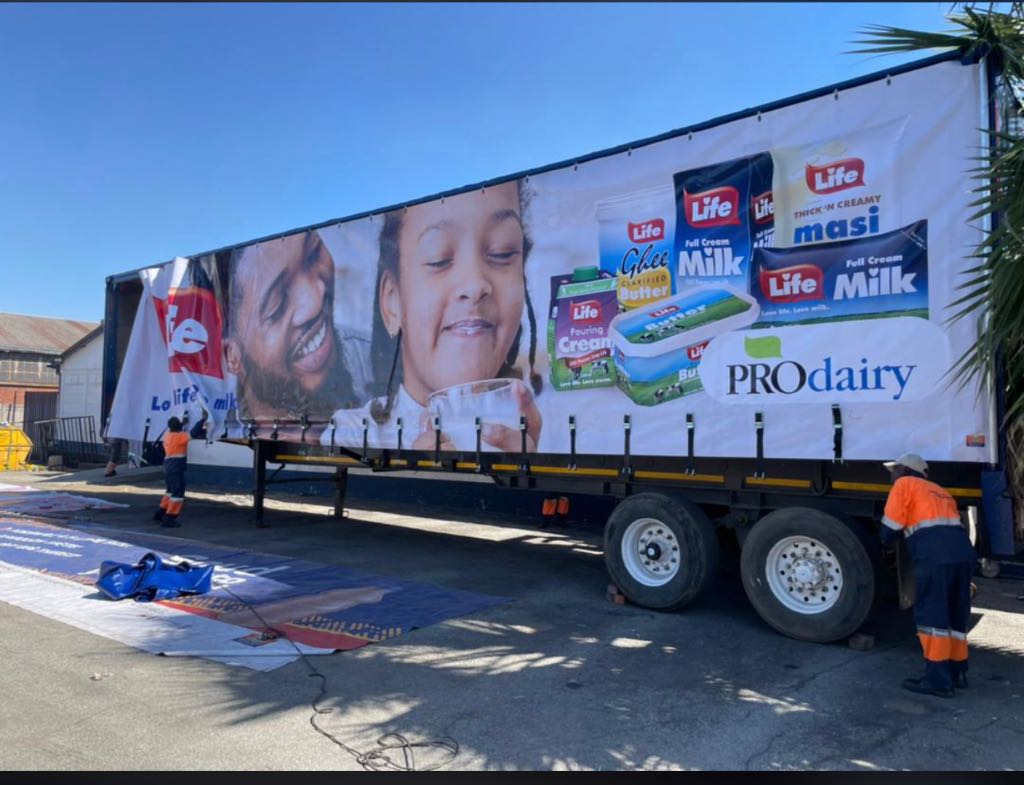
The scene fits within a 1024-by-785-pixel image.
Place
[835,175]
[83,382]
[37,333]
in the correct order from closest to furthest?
[835,175], [83,382], [37,333]

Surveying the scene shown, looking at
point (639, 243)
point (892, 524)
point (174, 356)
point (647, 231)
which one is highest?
point (647, 231)

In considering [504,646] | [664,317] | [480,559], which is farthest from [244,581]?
[664,317]

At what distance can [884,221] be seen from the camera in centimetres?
570

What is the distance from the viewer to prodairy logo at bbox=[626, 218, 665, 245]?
6.81 m

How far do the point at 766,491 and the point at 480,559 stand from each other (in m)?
4.23

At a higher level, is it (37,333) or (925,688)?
(37,333)

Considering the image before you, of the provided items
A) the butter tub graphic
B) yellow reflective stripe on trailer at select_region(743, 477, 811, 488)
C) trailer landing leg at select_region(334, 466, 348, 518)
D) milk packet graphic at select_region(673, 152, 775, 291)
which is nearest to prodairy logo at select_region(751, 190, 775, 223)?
milk packet graphic at select_region(673, 152, 775, 291)

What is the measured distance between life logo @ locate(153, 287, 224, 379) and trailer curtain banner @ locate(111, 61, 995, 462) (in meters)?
2.36

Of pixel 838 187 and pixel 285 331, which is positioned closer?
pixel 838 187

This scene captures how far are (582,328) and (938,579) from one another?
3692 mm

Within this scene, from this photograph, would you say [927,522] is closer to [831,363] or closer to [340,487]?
[831,363]

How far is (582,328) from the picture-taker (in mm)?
7273

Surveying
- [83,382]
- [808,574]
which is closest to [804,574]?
[808,574]

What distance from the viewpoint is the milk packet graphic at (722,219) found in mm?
6273
